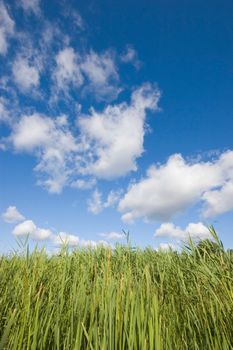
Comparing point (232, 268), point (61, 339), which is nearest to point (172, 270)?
point (232, 268)

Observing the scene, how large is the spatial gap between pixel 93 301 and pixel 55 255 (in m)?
2.86

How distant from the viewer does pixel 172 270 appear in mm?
4137

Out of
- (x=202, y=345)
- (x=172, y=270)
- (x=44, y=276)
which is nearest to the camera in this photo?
(x=202, y=345)

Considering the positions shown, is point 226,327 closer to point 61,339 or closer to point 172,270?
point 61,339

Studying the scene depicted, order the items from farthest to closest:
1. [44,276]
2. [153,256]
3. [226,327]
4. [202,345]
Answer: [153,256] → [44,276] → [226,327] → [202,345]

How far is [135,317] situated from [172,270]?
2388 millimetres

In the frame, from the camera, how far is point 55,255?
477 cm

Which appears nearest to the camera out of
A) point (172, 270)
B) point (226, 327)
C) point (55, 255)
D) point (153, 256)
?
point (226, 327)

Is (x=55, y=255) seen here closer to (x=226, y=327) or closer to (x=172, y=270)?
(x=172, y=270)

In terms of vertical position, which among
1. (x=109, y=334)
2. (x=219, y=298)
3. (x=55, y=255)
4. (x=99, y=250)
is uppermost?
(x=99, y=250)

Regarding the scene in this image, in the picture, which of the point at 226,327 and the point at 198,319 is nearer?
the point at 226,327

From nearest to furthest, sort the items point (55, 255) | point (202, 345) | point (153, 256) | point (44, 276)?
1. point (202, 345)
2. point (44, 276)
3. point (55, 255)
4. point (153, 256)

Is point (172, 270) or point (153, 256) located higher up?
point (153, 256)

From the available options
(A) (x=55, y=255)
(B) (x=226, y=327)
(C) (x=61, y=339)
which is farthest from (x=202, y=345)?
(A) (x=55, y=255)
